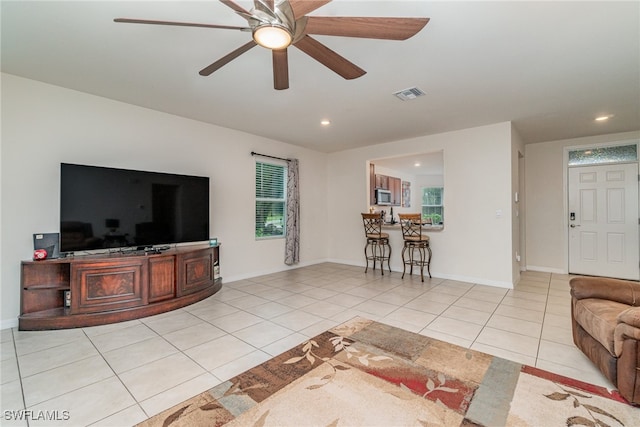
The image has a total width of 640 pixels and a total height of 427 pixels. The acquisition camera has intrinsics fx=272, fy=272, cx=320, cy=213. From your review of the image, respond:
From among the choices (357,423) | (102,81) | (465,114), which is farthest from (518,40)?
(102,81)

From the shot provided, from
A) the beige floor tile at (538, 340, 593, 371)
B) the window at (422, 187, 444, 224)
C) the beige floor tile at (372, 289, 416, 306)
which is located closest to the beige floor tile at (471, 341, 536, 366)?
the beige floor tile at (538, 340, 593, 371)

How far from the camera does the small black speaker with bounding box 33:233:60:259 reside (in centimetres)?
295

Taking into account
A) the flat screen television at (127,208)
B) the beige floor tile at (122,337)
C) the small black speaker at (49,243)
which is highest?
the flat screen television at (127,208)

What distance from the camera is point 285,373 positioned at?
2021mm

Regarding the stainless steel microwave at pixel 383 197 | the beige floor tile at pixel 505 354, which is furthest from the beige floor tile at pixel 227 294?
the stainless steel microwave at pixel 383 197

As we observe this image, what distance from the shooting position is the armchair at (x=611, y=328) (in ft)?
5.39

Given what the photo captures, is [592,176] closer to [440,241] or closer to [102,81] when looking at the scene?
[440,241]

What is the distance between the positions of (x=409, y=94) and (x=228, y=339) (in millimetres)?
3372

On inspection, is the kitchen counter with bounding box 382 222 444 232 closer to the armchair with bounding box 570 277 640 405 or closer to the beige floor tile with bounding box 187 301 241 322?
the armchair with bounding box 570 277 640 405

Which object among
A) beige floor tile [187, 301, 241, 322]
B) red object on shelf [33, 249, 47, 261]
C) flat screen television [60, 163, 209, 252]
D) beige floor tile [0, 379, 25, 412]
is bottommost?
beige floor tile [0, 379, 25, 412]

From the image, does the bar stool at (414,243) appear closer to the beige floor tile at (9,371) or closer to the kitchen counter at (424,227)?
the kitchen counter at (424,227)

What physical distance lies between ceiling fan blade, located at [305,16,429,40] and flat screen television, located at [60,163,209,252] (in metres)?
2.95

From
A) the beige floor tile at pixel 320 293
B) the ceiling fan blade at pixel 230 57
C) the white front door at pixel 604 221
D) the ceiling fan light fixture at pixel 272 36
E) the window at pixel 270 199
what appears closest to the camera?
the ceiling fan light fixture at pixel 272 36

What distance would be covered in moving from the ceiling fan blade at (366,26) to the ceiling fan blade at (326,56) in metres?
0.10
